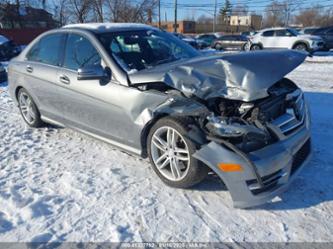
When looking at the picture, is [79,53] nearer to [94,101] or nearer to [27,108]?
[94,101]

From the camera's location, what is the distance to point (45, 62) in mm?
4801

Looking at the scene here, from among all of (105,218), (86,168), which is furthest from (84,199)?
(86,168)

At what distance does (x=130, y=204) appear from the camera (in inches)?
123

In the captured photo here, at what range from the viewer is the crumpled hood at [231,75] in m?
2.85

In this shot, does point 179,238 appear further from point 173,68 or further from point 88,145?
point 88,145

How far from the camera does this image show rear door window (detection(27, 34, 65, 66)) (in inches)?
181

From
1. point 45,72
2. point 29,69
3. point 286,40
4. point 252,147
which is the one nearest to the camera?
point 252,147

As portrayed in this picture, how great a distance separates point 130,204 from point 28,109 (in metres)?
3.19

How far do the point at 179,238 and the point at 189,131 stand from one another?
0.97 meters

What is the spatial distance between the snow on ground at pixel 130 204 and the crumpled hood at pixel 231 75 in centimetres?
105

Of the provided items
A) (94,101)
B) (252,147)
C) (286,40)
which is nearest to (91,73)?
(94,101)

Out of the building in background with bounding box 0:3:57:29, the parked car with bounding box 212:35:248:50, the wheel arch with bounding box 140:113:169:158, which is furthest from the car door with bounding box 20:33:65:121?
the building in background with bounding box 0:3:57:29

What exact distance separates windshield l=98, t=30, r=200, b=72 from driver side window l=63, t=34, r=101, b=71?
0.19 meters

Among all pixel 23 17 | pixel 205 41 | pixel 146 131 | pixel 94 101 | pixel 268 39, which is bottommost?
pixel 205 41
